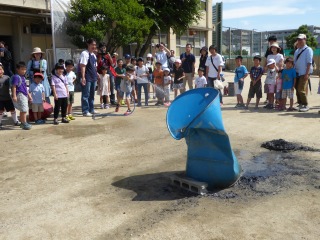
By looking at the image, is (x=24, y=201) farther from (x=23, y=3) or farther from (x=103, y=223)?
(x=23, y=3)

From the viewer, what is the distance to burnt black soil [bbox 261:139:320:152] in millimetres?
5766

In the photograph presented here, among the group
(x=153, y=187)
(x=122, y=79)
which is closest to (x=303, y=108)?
(x=122, y=79)

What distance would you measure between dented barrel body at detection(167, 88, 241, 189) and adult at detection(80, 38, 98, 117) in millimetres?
5201

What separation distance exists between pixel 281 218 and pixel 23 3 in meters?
15.2

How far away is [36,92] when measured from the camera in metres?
8.27

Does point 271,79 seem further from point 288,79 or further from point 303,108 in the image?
point 303,108

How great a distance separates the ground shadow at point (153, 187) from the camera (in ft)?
13.4

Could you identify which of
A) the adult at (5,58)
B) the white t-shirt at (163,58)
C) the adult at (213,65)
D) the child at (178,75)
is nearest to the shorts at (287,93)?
the adult at (213,65)

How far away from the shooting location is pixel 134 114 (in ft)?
31.4

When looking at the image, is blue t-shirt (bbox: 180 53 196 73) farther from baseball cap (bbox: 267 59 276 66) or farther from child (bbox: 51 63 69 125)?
child (bbox: 51 63 69 125)

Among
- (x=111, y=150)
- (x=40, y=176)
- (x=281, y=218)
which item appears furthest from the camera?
(x=111, y=150)

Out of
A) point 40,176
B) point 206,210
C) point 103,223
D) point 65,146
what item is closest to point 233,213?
point 206,210

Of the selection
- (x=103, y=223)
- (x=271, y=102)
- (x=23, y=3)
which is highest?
(x=23, y=3)

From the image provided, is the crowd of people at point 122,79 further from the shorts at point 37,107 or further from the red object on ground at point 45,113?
the red object on ground at point 45,113
